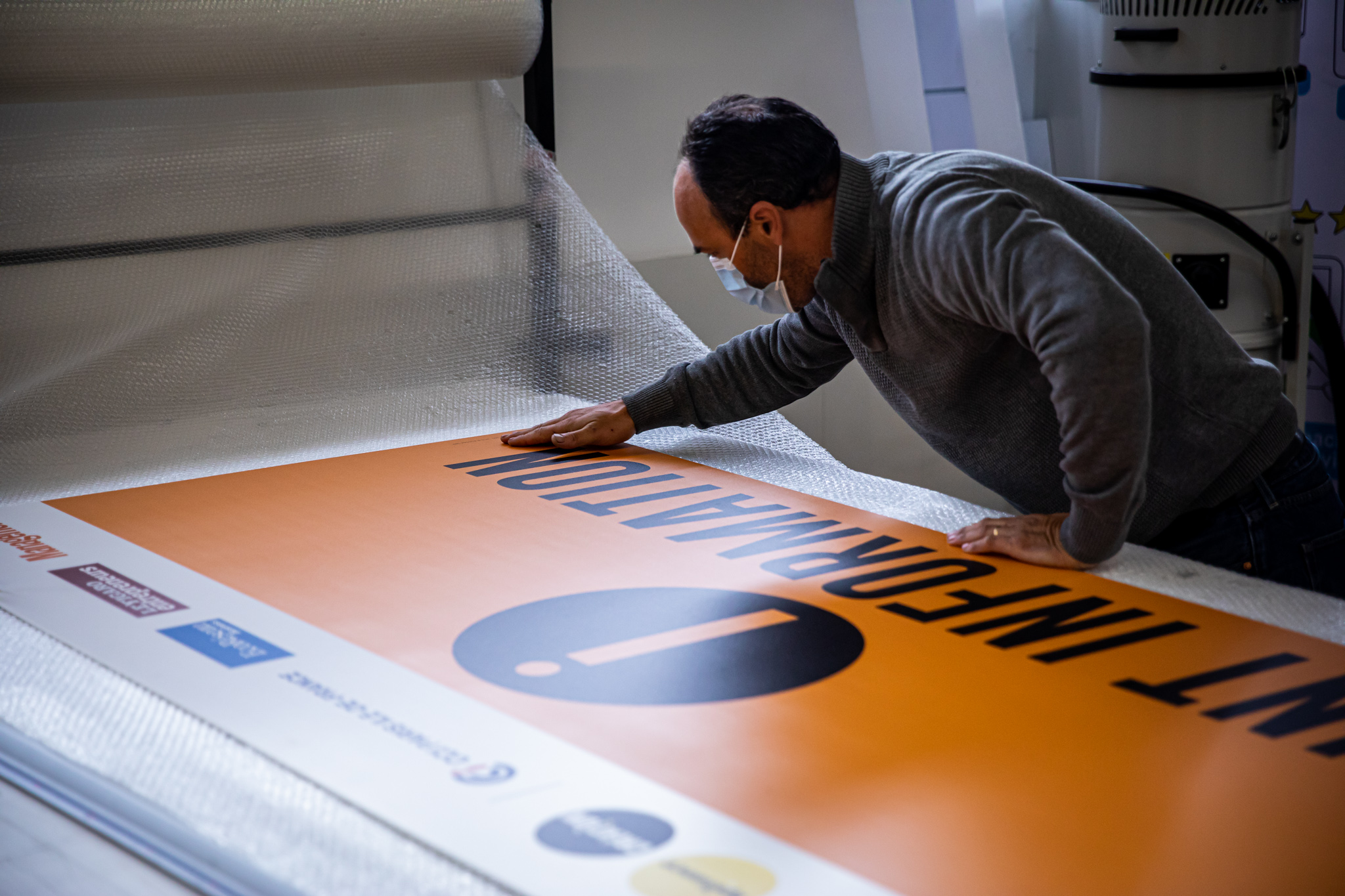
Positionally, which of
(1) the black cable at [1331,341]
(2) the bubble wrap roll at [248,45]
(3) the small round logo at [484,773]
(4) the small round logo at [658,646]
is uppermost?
(2) the bubble wrap roll at [248,45]

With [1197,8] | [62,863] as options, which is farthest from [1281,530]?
Answer: [1197,8]

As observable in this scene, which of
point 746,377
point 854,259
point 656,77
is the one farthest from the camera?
point 656,77

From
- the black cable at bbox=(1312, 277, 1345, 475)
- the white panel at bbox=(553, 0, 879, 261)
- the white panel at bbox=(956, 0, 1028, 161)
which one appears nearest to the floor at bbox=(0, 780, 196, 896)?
the white panel at bbox=(553, 0, 879, 261)

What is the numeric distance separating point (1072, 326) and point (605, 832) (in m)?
0.64

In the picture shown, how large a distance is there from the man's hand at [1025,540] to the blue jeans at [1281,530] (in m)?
0.19

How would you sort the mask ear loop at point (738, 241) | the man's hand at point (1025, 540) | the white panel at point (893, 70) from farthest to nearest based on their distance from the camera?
the white panel at point (893, 70) < the mask ear loop at point (738, 241) < the man's hand at point (1025, 540)

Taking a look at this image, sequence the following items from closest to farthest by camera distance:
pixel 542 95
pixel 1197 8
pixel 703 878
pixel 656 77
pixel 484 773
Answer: pixel 703 878
pixel 484 773
pixel 542 95
pixel 1197 8
pixel 656 77

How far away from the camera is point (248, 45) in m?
1.91

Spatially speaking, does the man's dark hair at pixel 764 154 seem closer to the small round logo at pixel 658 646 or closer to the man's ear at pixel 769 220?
the man's ear at pixel 769 220

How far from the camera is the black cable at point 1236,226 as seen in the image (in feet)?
8.36

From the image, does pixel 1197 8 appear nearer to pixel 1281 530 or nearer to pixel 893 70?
pixel 893 70

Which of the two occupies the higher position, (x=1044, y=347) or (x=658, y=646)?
(x=1044, y=347)

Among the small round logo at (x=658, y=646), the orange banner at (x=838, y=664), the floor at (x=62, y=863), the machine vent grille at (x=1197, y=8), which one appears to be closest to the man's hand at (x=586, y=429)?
the orange banner at (x=838, y=664)

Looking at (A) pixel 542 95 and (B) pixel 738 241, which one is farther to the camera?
(A) pixel 542 95
